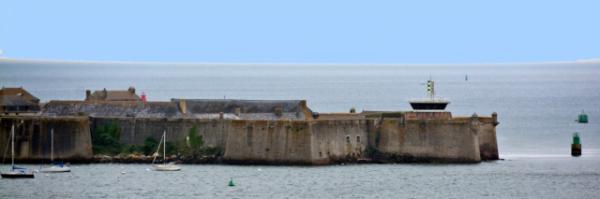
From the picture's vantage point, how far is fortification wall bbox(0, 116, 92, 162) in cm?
7081

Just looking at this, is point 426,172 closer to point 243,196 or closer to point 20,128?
point 243,196

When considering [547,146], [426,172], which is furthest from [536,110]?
[426,172]

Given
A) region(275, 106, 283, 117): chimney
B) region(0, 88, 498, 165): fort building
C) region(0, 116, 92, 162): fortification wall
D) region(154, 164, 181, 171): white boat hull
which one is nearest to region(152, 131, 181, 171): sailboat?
region(154, 164, 181, 171): white boat hull

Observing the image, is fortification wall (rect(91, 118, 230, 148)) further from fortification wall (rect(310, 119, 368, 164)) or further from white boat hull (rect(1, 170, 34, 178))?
white boat hull (rect(1, 170, 34, 178))

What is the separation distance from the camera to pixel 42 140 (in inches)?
2798

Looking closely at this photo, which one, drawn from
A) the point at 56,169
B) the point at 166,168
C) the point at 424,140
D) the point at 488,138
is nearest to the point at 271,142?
the point at 166,168

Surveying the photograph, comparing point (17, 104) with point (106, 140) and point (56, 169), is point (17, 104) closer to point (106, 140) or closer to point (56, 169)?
point (106, 140)

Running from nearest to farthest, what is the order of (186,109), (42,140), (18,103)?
(42,140), (186,109), (18,103)

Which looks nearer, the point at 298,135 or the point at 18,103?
the point at 298,135

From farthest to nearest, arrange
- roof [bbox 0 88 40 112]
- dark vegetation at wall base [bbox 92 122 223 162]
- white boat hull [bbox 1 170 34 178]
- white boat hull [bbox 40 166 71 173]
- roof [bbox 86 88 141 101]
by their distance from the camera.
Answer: roof [bbox 86 88 141 101] < roof [bbox 0 88 40 112] < dark vegetation at wall base [bbox 92 122 223 162] < white boat hull [bbox 40 166 71 173] < white boat hull [bbox 1 170 34 178]

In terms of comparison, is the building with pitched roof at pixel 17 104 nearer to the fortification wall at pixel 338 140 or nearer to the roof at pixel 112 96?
the roof at pixel 112 96

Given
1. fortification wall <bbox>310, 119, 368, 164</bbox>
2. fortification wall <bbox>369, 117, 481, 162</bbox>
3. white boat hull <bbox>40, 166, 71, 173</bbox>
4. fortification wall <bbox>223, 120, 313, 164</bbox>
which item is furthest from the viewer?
fortification wall <bbox>369, 117, 481, 162</bbox>

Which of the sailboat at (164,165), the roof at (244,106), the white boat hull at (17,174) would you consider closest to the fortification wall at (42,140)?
the sailboat at (164,165)

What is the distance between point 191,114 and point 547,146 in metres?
21.8
